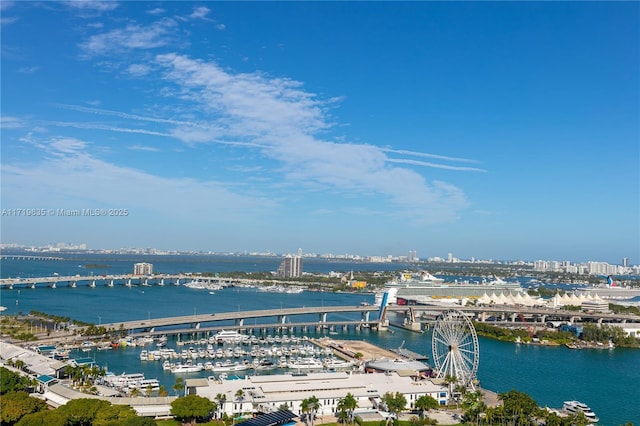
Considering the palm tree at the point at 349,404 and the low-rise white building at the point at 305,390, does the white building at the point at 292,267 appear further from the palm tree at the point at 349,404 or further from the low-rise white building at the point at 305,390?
the palm tree at the point at 349,404

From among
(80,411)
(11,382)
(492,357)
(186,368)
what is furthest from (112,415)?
(492,357)

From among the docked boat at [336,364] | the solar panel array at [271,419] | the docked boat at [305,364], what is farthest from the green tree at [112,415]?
the docked boat at [336,364]

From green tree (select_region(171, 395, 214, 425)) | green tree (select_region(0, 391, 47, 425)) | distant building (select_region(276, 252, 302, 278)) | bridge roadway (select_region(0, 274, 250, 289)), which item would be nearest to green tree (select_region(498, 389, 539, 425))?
green tree (select_region(171, 395, 214, 425))

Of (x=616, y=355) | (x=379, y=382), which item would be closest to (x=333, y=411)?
(x=379, y=382)

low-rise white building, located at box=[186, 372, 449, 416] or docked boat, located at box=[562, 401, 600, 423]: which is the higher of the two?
low-rise white building, located at box=[186, 372, 449, 416]

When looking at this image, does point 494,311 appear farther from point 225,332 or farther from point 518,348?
point 225,332

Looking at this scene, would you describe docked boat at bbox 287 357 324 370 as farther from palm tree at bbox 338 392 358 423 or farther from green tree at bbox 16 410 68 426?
green tree at bbox 16 410 68 426
